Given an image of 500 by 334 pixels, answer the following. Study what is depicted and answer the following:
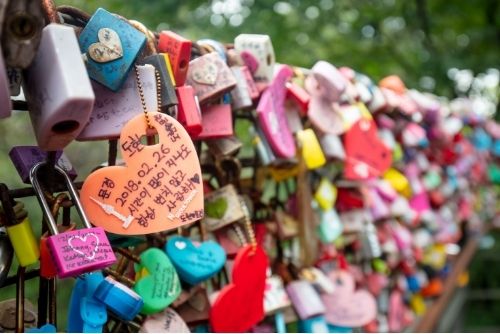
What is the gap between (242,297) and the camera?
A: 96 cm

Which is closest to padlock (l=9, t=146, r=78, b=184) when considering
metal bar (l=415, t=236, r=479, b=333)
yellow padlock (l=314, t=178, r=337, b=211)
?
yellow padlock (l=314, t=178, r=337, b=211)

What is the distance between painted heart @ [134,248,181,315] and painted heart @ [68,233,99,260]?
198 millimetres

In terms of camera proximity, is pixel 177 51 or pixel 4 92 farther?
pixel 177 51

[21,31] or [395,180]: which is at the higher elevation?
[21,31]

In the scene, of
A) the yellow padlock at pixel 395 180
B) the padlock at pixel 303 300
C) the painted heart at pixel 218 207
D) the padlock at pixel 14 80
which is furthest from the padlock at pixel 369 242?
the padlock at pixel 14 80

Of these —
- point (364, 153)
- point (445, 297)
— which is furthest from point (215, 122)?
point (445, 297)

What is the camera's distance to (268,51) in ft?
3.58

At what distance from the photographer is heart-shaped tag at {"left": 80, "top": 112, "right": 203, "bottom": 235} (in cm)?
69

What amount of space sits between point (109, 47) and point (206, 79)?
24 cm

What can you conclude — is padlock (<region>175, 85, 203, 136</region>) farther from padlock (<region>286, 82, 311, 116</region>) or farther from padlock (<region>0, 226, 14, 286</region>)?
padlock (<region>286, 82, 311, 116</region>)

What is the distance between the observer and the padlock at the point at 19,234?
676mm

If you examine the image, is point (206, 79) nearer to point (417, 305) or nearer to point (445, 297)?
point (417, 305)

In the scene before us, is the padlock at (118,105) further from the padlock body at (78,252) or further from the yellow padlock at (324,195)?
the yellow padlock at (324,195)

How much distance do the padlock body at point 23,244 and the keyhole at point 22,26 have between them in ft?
0.75
